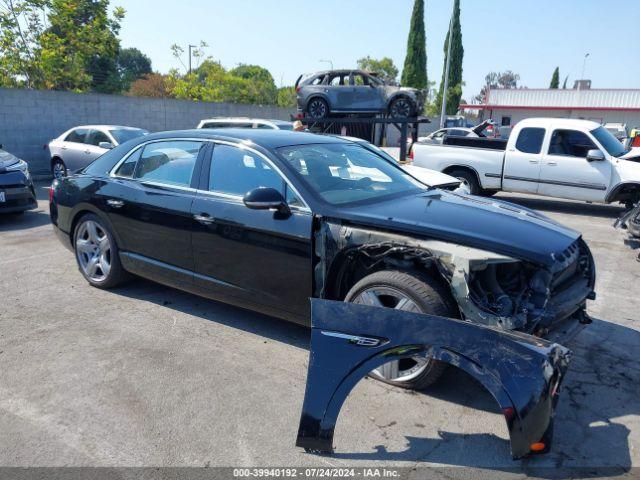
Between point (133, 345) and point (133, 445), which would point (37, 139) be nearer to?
point (133, 345)

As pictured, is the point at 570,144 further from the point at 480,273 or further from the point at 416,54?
the point at 416,54

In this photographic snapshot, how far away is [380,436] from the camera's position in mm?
2922

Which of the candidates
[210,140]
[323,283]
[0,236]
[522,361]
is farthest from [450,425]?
[0,236]

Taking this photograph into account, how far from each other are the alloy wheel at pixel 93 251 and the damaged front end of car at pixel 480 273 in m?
2.60

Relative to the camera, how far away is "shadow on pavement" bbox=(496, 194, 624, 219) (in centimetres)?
1040

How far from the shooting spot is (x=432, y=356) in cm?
261

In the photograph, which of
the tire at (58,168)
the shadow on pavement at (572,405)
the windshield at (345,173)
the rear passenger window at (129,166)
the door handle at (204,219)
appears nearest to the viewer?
the shadow on pavement at (572,405)

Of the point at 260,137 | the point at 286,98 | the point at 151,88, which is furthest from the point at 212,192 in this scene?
the point at 151,88

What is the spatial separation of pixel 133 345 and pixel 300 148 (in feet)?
6.74

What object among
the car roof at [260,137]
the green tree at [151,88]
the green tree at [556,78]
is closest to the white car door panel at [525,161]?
the car roof at [260,137]

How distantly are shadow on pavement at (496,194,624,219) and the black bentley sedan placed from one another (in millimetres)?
7094

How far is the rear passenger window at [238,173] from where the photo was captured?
13.0 feet

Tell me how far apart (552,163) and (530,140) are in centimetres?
68

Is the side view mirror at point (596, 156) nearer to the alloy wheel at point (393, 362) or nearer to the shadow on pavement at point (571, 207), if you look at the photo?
the shadow on pavement at point (571, 207)
